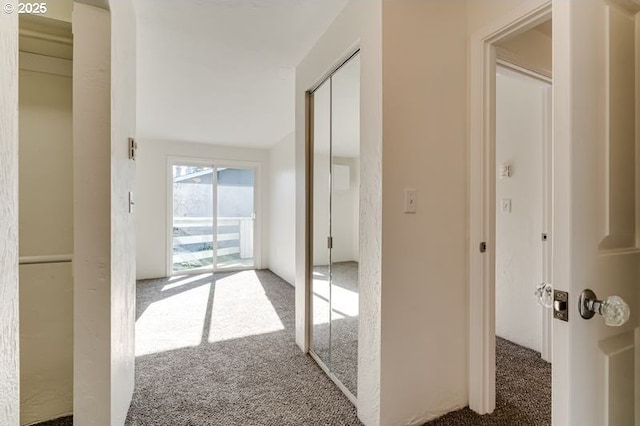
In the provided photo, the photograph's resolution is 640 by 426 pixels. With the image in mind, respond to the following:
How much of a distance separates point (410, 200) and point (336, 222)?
71cm

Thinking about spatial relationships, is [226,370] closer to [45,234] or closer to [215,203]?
[45,234]

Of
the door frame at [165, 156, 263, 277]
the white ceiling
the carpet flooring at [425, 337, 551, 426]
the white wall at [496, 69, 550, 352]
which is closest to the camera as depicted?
the carpet flooring at [425, 337, 551, 426]

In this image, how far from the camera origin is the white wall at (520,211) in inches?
90.5

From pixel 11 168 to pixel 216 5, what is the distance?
161cm

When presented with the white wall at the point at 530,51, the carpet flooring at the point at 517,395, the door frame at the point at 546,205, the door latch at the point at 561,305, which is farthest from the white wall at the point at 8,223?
the door frame at the point at 546,205

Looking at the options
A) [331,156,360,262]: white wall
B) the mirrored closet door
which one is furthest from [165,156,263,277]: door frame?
[331,156,360,262]: white wall

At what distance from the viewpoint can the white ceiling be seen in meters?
1.76

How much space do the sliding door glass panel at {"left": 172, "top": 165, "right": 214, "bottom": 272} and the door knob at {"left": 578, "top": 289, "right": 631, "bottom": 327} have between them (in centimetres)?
536

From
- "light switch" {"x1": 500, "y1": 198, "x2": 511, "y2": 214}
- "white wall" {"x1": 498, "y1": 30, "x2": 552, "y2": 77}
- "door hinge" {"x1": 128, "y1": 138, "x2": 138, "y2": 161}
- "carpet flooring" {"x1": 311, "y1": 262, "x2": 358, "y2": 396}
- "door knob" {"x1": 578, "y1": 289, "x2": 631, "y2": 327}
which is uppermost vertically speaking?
"white wall" {"x1": 498, "y1": 30, "x2": 552, "y2": 77}

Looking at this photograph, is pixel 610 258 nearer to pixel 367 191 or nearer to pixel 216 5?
pixel 367 191

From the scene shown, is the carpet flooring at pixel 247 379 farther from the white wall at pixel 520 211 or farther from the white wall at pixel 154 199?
the white wall at pixel 154 199

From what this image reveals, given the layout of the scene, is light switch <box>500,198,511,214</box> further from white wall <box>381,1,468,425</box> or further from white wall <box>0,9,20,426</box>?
white wall <box>0,9,20,426</box>

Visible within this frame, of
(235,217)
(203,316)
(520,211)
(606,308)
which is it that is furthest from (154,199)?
(606,308)

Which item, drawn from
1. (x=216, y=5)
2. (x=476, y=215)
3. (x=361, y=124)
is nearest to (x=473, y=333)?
(x=476, y=215)
